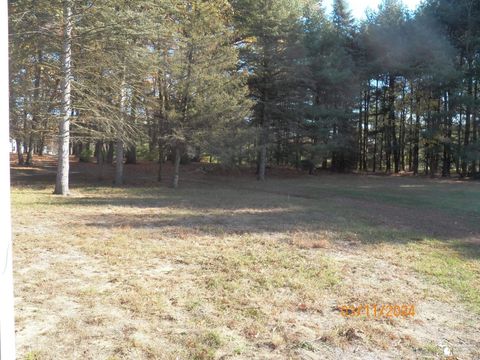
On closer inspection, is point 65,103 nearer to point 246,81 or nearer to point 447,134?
point 246,81

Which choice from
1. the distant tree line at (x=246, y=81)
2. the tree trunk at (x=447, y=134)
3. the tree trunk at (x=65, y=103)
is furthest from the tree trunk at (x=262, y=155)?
the tree trunk at (x=447, y=134)

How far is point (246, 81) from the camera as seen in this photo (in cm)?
1762

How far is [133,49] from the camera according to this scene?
1118 cm

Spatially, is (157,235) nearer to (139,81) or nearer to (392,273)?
(392,273)

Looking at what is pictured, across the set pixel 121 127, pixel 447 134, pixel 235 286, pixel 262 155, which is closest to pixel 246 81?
pixel 262 155

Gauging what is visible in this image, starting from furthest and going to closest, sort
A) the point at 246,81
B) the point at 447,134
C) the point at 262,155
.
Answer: the point at 447,134
the point at 262,155
the point at 246,81

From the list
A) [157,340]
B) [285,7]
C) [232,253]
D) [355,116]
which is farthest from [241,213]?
[355,116]

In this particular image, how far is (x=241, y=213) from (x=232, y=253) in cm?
386

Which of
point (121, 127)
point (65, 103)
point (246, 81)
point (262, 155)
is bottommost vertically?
point (262, 155)

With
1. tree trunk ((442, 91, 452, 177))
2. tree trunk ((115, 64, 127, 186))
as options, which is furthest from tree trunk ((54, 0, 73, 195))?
tree trunk ((442, 91, 452, 177))

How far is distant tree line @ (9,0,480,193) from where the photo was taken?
11031 millimetres

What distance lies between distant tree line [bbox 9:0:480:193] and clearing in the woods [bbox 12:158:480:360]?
5029 millimetres

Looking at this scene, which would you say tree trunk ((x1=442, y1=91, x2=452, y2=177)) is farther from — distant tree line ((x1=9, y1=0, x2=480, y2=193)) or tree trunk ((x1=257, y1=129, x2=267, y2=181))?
tree trunk ((x1=257, y1=129, x2=267, y2=181))

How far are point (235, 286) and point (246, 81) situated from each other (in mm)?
14834
